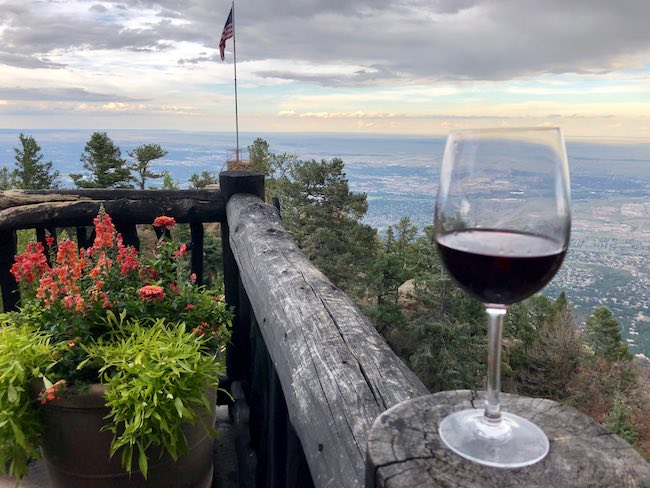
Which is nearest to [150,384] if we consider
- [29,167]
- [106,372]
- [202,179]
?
[106,372]

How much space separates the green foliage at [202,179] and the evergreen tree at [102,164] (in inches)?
135

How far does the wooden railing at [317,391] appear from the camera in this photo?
53cm

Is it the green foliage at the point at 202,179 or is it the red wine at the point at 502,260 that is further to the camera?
the green foliage at the point at 202,179

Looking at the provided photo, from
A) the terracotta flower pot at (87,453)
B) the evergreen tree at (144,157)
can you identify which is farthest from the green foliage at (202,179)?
the terracotta flower pot at (87,453)

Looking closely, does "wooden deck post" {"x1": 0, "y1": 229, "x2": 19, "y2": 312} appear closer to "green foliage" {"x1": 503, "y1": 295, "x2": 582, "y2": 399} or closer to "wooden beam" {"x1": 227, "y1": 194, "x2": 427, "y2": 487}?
"wooden beam" {"x1": 227, "y1": 194, "x2": 427, "y2": 487}

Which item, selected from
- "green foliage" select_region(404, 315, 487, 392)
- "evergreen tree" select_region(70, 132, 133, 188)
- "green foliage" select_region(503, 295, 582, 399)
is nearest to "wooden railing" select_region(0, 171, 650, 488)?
"green foliage" select_region(404, 315, 487, 392)

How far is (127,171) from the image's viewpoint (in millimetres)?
28156

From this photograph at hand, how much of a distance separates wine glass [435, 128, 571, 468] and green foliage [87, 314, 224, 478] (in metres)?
1.17

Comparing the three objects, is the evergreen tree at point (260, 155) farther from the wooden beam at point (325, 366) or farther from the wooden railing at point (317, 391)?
the wooden beam at point (325, 366)

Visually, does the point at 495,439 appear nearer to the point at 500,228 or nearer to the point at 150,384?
the point at 500,228

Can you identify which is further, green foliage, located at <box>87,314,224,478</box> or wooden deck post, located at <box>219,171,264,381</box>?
wooden deck post, located at <box>219,171,264,381</box>

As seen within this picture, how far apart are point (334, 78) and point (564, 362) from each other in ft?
111

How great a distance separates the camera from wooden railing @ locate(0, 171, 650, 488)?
1.74ft

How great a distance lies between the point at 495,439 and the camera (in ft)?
1.90
